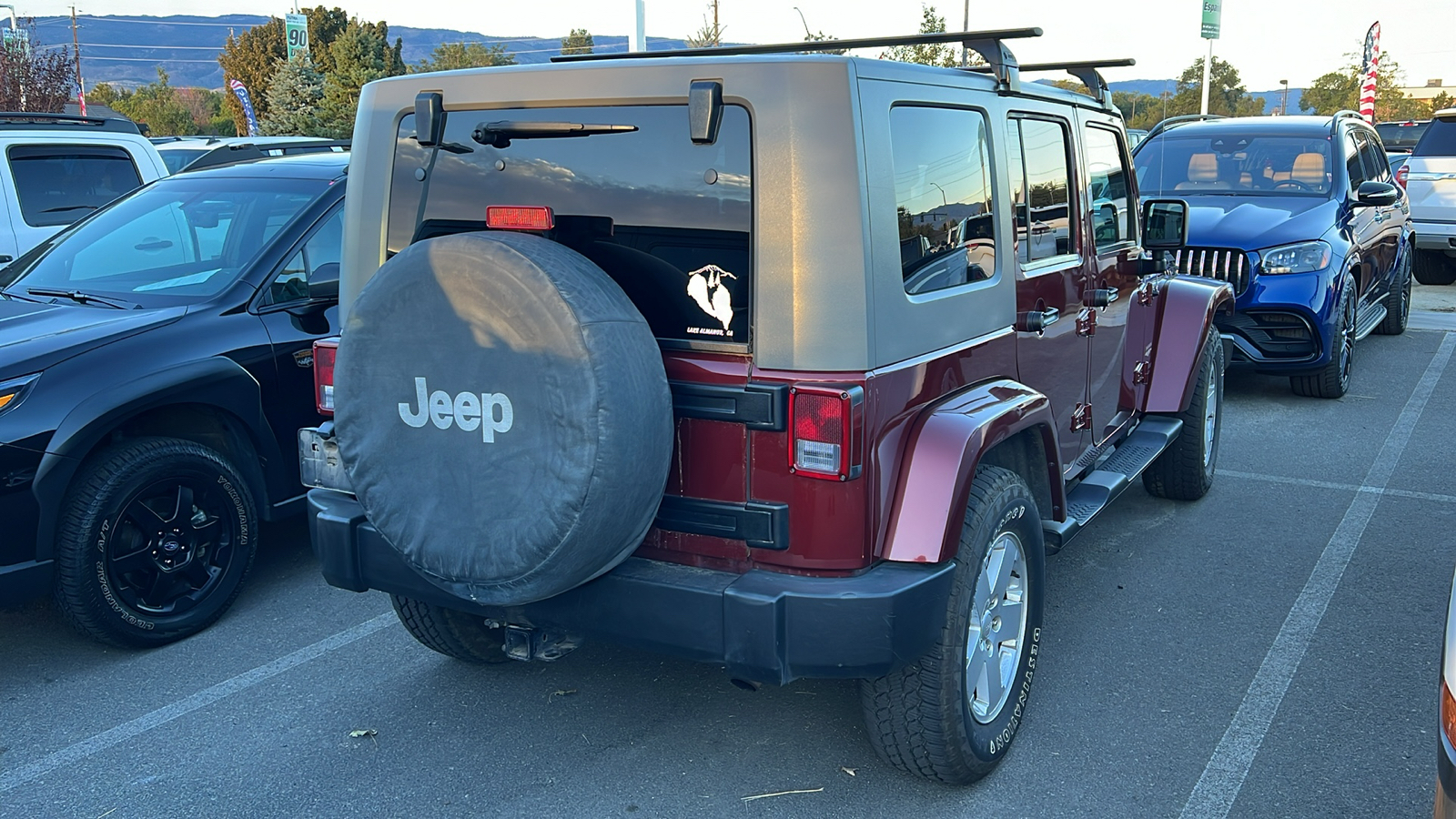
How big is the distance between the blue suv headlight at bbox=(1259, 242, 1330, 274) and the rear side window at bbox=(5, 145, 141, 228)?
7.68m

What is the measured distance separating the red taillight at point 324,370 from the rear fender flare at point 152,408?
35.8 inches

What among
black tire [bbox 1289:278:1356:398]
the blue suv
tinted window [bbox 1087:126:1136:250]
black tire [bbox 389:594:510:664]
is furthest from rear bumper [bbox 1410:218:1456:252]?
black tire [bbox 389:594:510:664]

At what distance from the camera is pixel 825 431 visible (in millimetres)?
2742

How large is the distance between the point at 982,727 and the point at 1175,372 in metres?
2.74

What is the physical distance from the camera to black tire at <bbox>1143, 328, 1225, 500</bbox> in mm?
5645

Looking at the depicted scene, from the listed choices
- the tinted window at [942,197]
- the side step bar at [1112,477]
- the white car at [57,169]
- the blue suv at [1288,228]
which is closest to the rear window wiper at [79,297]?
the white car at [57,169]

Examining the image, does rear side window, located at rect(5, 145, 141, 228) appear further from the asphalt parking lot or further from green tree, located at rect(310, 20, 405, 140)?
green tree, located at rect(310, 20, 405, 140)

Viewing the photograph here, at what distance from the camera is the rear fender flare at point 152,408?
3922 mm

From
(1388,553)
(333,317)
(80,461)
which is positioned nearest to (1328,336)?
(1388,553)

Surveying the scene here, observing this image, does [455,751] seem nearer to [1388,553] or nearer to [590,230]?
[590,230]

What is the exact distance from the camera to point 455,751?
352 centimetres

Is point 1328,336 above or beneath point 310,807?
above

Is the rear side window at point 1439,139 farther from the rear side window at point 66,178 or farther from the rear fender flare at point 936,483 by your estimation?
the rear side window at point 66,178

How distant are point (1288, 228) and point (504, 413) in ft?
23.0
